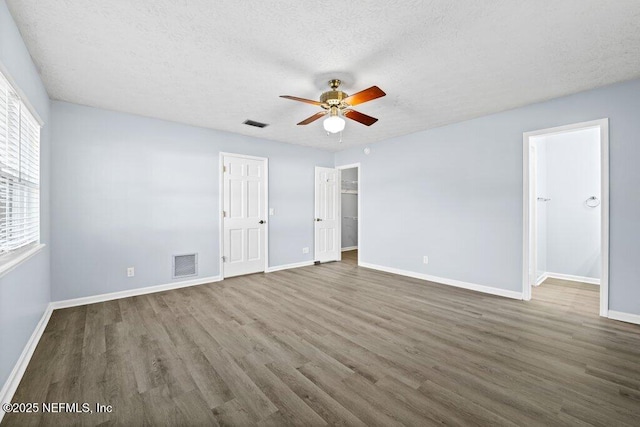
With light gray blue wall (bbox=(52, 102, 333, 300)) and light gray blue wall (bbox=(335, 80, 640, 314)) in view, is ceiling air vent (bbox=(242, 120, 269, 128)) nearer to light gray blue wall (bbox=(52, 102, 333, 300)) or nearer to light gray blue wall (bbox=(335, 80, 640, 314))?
light gray blue wall (bbox=(52, 102, 333, 300))

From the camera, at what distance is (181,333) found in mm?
2660

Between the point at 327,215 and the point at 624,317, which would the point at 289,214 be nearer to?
the point at 327,215

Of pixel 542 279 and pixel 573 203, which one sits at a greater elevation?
pixel 573 203

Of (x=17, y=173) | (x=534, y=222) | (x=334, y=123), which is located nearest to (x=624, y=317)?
(x=534, y=222)

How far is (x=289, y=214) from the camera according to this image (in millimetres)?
5578

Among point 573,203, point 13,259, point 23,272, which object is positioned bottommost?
point 23,272

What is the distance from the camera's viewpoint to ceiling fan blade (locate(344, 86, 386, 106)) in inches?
96.3

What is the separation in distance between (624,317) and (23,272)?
5.69 metres

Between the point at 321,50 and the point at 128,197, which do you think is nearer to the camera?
the point at 321,50

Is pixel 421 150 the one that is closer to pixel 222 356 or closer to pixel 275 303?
pixel 275 303

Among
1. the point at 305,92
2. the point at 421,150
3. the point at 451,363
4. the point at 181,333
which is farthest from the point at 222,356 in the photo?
the point at 421,150

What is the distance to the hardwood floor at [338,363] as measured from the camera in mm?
1628

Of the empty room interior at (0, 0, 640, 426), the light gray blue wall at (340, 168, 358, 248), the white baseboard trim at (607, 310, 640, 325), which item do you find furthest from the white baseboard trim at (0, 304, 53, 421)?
the light gray blue wall at (340, 168, 358, 248)

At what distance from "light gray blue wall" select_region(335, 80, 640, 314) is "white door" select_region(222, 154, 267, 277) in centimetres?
209
